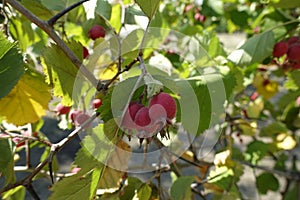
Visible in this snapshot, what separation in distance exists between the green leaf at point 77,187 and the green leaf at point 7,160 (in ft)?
0.30

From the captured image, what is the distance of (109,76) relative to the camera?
0.84 metres

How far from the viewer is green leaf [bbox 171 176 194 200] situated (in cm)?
89

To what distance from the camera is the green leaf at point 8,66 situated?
552 mm

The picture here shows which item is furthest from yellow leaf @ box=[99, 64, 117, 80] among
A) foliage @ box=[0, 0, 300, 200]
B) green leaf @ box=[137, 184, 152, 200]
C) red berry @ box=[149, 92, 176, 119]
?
red berry @ box=[149, 92, 176, 119]

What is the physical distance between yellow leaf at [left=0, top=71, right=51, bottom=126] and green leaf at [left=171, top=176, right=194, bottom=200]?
0.33 meters

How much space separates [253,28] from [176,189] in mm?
827

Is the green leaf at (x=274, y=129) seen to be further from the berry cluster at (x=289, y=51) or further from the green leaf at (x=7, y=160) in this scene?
the green leaf at (x=7, y=160)

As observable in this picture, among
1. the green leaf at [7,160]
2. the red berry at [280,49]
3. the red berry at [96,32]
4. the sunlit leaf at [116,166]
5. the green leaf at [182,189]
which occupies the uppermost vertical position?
the red berry at [96,32]

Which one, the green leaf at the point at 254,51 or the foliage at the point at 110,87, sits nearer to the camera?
the foliage at the point at 110,87

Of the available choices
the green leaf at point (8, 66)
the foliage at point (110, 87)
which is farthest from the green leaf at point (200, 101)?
the green leaf at point (8, 66)

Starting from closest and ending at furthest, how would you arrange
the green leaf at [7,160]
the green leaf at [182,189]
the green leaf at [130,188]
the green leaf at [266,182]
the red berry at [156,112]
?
the red berry at [156,112] → the green leaf at [7,160] → the green leaf at [130,188] → the green leaf at [182,189] → the green leaf at [266,182]

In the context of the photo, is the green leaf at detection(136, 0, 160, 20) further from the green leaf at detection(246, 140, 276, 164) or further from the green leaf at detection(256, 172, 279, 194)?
the green leaf at detection(256, 172, 279, 194)

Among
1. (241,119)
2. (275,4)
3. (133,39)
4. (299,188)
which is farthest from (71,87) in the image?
(299,188)

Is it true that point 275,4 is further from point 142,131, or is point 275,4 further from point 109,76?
point 142,131
